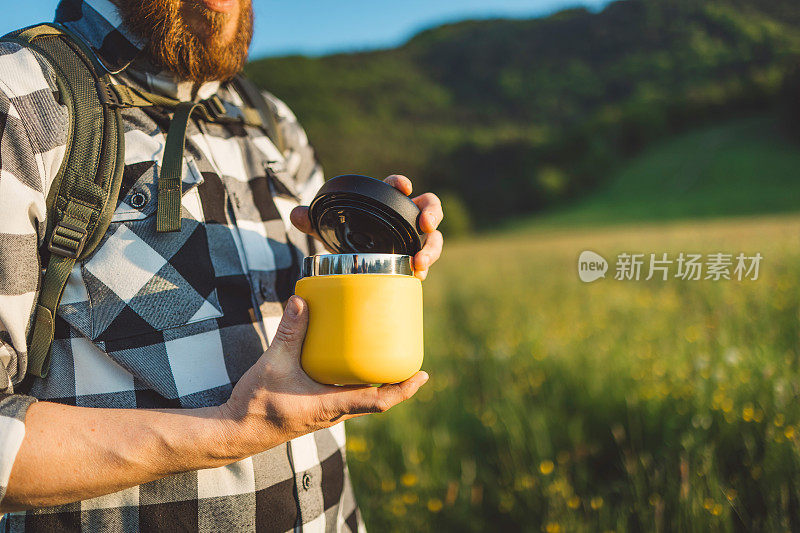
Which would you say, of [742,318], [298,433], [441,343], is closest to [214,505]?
[298,433]

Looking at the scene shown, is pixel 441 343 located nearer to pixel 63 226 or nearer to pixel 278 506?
pixel 278 506

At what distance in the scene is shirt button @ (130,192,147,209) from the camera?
3.71ft

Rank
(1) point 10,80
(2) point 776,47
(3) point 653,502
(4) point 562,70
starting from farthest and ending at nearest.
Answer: (4) point 562,70, (2) point 776,47, (3) point 653,502, (1) point 10,80

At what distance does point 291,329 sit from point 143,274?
0.39m

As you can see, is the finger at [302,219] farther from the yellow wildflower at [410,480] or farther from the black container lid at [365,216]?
the yellow wildflower at [410,480]

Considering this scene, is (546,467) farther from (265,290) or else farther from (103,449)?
(103,449)

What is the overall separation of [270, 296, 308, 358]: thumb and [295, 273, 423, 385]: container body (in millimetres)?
24

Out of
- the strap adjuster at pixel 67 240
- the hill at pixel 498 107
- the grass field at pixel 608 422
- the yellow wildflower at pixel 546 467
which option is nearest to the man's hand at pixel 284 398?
the strap adjuster at pixel 67 240

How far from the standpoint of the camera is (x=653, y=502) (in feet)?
6.86

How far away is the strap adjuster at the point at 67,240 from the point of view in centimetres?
98

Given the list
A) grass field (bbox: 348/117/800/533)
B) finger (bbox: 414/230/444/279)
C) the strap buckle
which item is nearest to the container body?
finger (bbox: 414/230/444/279)

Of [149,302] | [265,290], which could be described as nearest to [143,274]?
[149,302]

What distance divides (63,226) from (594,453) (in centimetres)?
→ 269

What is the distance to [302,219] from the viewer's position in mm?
1379
